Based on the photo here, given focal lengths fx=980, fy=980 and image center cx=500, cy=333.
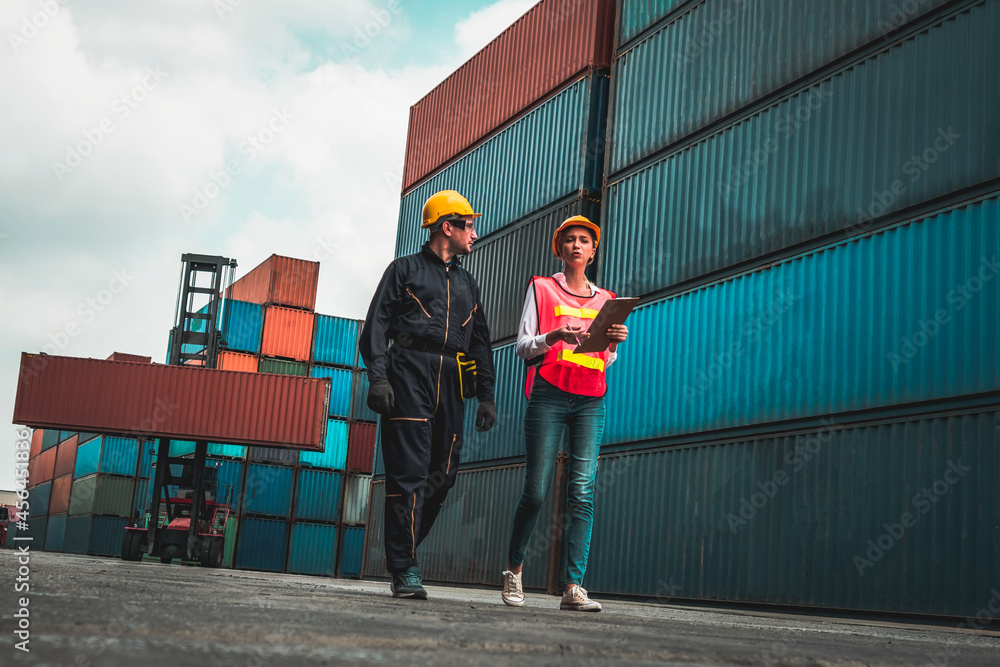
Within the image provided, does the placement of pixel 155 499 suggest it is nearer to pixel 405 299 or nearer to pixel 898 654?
pixel 405 299

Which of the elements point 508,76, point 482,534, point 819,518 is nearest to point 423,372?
point 819,518

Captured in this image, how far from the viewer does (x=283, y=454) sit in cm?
3144

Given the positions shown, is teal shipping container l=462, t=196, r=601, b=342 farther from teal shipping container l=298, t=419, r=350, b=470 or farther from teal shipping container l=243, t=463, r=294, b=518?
teal shipping container l=243, t=463, r=294, b=518

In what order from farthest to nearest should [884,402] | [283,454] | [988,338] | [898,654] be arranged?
[283,454] → [884,402] → [988,338] → [898,654]

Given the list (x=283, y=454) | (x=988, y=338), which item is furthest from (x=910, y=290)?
(x=283, y=454)

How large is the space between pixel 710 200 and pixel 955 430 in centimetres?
459

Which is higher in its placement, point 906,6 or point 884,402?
point 906,6

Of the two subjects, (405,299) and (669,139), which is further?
(669,139)

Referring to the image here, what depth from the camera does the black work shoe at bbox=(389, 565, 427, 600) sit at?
4684 millimetres

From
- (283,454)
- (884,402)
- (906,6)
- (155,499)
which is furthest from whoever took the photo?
(283,454)

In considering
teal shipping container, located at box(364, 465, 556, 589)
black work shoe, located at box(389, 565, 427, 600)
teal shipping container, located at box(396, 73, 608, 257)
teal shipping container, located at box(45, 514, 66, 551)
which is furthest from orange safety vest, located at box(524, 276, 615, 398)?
teal shipping container, located at box(45, 514, 66, 551)

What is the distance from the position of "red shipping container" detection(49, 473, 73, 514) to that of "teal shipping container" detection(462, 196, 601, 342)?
93.9 ft

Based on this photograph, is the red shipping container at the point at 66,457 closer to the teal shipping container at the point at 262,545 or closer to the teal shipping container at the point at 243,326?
the teal shipping container at the point at 243,326

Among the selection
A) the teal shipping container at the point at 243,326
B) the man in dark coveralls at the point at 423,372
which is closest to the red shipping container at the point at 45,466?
the teal shipping container at the point at 243,326
